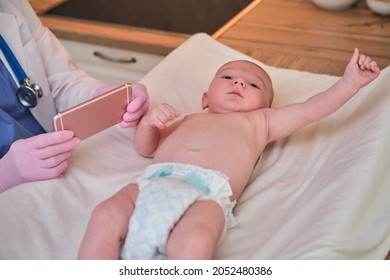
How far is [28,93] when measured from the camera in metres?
1.11

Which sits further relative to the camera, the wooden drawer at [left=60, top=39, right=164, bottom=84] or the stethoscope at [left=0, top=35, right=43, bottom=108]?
Answer: the wooden drawer at [left=60, top=39, right=164, bottom=84]

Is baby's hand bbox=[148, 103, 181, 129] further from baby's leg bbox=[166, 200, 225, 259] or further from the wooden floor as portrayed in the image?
the wooden floor

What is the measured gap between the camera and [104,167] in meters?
1.12

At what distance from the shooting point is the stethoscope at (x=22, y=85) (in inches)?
43.8

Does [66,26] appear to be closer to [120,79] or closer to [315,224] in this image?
[120,79]

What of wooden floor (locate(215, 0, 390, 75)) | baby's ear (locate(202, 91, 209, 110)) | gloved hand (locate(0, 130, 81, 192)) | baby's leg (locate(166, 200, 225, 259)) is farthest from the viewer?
wooden floor (locate(215, 0, 390, 75))

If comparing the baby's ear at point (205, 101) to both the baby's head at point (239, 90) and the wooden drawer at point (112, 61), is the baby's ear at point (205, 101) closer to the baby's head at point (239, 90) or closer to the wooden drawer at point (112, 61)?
the baby's head at point (239, 90)

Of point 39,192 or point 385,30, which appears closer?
point 39,192

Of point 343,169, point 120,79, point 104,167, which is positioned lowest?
point 120,79

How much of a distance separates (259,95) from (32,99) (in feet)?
1.69

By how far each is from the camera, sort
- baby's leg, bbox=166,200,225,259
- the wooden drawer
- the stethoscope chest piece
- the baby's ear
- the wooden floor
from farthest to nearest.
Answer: the wooden drawer → the wooden floor → the baby's ear → the stethoscope chest piece → baby's leg, bbox=166,200,225,259

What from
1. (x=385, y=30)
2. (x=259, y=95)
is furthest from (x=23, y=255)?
(x=385, y=30)

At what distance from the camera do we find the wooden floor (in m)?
1.48

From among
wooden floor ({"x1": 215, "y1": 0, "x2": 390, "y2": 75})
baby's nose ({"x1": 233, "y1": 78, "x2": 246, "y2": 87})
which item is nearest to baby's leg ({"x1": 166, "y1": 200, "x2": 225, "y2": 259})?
baby's nose ({"x1": 233, "y1": 78, "x2": 246, "y2": 87})
